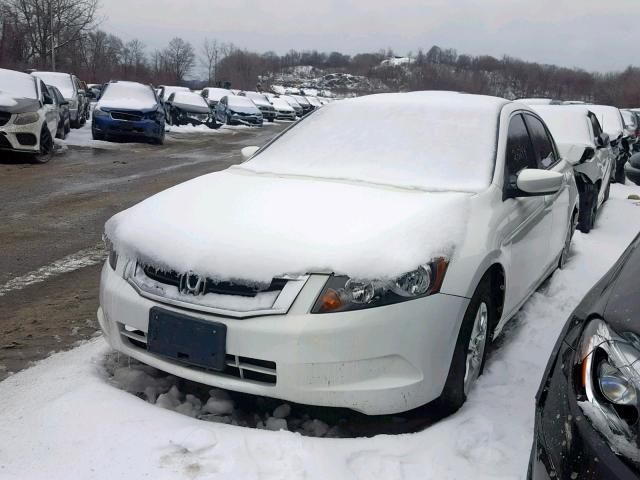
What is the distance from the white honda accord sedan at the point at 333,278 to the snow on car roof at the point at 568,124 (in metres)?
5.02

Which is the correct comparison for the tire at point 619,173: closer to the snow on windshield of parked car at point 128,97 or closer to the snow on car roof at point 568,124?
the snow on car roof at point 568,124

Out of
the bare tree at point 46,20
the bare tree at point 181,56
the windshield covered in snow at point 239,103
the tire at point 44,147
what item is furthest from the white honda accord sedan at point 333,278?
the bare tree at point 181,56

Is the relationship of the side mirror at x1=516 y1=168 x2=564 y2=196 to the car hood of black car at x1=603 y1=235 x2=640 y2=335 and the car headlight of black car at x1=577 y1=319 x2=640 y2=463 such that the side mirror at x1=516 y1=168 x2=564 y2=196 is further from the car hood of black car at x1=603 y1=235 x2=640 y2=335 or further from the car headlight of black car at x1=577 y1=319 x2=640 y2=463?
the car headlight of black car at x1=577 y1=319 x2=640 y2=463

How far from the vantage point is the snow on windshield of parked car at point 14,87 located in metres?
10.1

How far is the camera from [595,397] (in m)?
1.55

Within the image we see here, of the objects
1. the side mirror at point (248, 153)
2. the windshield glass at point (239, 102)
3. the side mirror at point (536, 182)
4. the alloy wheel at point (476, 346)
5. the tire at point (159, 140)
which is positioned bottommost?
the tire at point (159, 140)

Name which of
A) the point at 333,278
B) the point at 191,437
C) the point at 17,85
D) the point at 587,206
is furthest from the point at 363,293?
the point at 17,85

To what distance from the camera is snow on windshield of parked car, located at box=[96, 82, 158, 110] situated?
14961 millimetres

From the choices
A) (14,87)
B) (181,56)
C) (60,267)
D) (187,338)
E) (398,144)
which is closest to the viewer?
(187,338)

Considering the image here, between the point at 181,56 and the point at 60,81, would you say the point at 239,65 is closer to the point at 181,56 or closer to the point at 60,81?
the point at 181,56

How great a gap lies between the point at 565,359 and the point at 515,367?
146cm

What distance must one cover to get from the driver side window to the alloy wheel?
0.81 metres

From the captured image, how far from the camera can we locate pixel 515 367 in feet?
10.4

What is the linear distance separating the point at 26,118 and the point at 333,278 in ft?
31.6
